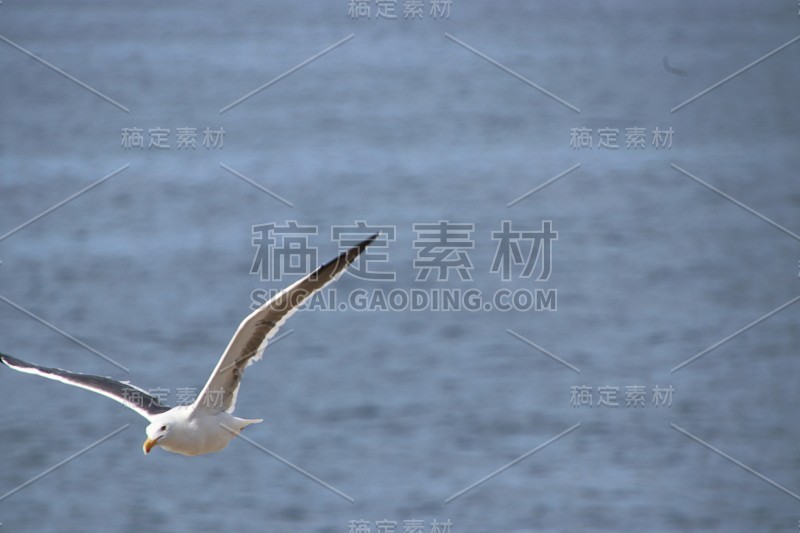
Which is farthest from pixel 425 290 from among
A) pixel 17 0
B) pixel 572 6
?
pixel 17 0

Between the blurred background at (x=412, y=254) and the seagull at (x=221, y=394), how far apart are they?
5.85 m

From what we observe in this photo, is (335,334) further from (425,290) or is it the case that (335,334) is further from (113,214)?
(113,214)

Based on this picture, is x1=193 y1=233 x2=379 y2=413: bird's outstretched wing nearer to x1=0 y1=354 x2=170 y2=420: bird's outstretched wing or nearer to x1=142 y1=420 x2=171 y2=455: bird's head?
x1=142 y1=420 x2=171 y2=455: bird's head

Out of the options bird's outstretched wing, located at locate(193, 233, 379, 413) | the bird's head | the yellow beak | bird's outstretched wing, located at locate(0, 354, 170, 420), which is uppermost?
bird's outstretched wing, located at locate(193, 233, 379, 413)

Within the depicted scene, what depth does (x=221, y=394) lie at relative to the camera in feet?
34.3

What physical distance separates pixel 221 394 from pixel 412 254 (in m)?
12.1

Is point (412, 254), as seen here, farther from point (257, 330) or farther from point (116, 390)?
point (257, 330)

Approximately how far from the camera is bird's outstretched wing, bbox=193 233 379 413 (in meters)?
9.76

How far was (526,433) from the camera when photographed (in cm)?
1831

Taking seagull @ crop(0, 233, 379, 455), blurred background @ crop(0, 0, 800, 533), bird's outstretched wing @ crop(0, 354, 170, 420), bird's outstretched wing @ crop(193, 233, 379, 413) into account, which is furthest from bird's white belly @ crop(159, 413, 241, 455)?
blurred background @ crop(0, 0, 800, 533)

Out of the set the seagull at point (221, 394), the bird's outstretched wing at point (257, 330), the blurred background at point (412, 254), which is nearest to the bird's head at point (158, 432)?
the seagull at point (221, 394)

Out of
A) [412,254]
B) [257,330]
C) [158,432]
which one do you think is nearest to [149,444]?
[158,432]

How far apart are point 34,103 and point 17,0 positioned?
480 centimetres

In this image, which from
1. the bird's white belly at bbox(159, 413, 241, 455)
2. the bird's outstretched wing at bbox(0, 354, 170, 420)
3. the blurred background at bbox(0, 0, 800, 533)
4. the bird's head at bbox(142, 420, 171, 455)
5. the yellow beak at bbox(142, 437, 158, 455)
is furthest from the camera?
the blurred background at bbox(0, 0, 800, 533)
